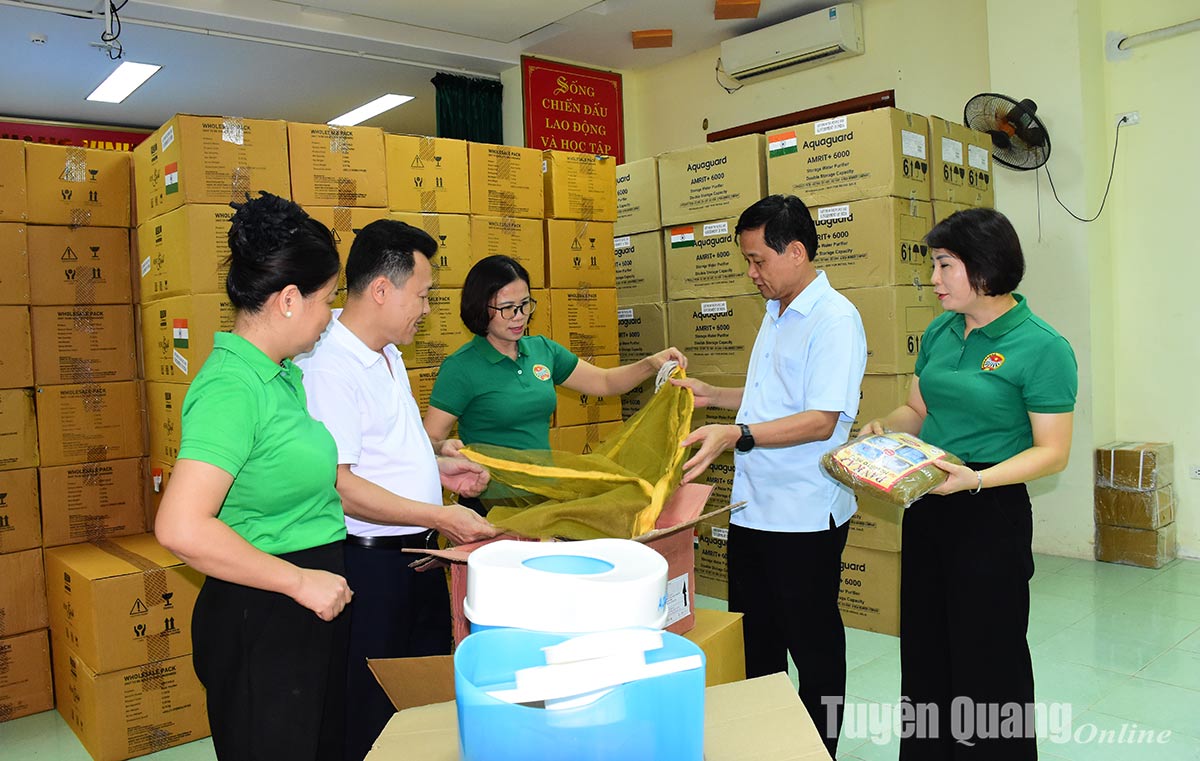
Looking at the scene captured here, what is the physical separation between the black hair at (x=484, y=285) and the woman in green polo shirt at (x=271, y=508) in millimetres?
944

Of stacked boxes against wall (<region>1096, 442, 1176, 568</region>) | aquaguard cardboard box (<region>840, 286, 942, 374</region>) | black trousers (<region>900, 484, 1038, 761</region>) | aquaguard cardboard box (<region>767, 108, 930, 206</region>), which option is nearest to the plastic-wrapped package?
black trousers (<region>900, 484, 1038, 761</region>)

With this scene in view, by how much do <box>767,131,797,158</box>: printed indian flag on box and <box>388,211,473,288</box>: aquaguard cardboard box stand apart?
136 centimetres

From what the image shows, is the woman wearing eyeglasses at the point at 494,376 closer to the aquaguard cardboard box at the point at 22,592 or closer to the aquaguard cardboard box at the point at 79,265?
the aquaguard cardboard box at the point at 79,265

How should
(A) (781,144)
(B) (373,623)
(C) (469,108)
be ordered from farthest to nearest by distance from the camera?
(C) (469,108) < (A) (781,144) < (B) (373,623)

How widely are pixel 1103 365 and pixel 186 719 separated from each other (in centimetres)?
444

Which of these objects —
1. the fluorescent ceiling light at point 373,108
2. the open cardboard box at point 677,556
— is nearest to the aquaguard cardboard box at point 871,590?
the open cardboard box at point 677,556

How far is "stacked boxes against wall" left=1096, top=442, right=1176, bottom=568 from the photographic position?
166 inches

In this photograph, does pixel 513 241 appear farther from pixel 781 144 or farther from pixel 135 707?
pixel 135 707

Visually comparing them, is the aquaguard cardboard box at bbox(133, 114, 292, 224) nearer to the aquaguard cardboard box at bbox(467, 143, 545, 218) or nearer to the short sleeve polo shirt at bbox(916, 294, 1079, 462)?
the aquaguard cardboard box at bbox(467, 143, 545, 218)

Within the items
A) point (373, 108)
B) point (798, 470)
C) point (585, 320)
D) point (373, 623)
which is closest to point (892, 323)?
point (585, 320)

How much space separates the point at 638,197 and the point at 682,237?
1.23 feet

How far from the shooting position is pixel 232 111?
7.75 meters

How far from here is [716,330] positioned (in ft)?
13.1

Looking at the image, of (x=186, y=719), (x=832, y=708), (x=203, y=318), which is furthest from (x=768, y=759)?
(x=186, y=719)
